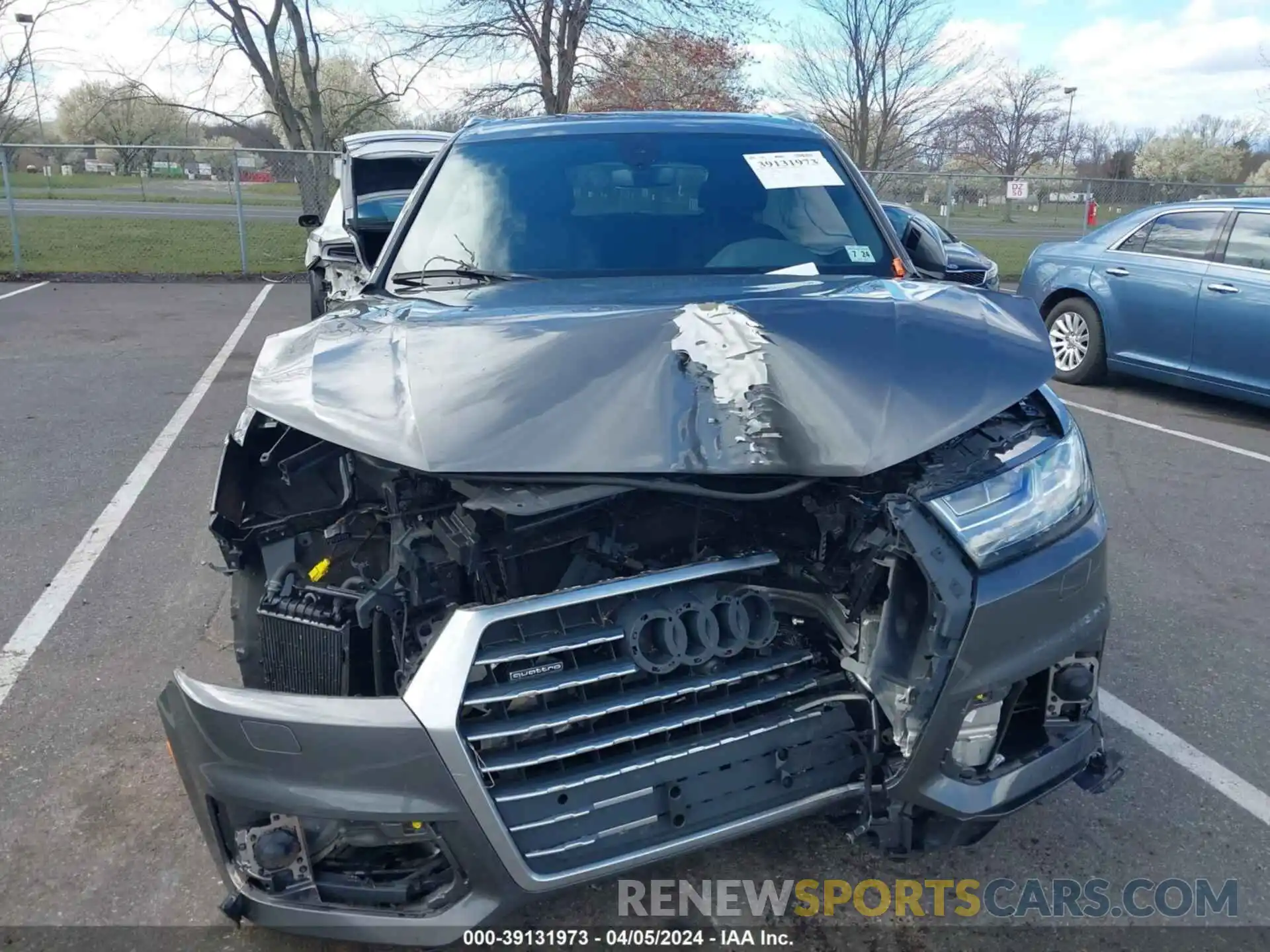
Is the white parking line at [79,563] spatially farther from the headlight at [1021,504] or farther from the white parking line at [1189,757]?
the white parking line at [1189,757]

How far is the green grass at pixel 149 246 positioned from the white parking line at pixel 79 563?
396 inches

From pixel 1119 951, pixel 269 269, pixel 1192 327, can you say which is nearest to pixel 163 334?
pixel 269 269

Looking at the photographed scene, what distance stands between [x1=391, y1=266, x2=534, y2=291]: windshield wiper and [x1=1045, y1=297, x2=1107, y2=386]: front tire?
250 inches

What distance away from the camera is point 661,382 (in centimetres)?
Result: 222

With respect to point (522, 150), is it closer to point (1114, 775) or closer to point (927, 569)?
point (927, 569)

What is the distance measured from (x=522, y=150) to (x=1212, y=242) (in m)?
6.06

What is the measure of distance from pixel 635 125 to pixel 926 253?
1.23 meters

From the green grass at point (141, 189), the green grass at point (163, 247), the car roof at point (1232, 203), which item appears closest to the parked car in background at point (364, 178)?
the car roof at point (1232, 203)

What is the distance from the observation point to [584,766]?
1939 mm

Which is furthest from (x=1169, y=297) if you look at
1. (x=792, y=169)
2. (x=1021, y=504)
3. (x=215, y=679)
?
(x=215, y=679)

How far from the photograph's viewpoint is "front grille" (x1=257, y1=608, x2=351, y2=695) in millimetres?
2090

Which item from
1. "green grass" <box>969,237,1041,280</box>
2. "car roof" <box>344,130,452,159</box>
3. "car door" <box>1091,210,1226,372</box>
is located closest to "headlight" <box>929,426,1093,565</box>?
"car door" <box>1091,210,1226,372</box>

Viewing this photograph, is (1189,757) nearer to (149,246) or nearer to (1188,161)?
(149,246)

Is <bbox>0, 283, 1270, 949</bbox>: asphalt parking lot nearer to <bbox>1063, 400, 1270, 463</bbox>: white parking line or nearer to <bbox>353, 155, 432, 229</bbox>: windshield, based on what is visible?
<bbox>1063, 400, 1270, 463</bbox>: white parking line
